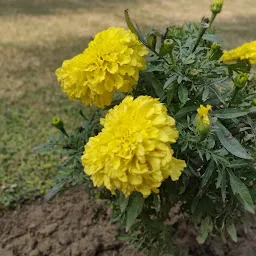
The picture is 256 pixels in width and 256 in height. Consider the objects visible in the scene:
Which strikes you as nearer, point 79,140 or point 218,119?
point 218,119

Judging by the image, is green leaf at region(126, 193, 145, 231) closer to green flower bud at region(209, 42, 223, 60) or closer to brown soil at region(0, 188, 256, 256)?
green flower bud at region(209, 42, 223, 60)

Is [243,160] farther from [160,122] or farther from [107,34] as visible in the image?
[107,34]

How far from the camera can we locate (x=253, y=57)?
127 centimetres

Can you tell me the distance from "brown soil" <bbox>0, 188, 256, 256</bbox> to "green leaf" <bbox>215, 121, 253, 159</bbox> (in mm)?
682

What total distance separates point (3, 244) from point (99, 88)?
0.89m

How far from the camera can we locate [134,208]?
3.61 feet

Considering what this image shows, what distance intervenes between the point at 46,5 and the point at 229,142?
134 inches

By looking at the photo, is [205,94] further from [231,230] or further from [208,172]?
[231,230]

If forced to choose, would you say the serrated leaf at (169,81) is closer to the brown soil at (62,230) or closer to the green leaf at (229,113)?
the green leaf at (229,113)

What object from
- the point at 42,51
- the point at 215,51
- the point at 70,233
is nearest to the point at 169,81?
the point at 215,51

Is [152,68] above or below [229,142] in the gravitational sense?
above

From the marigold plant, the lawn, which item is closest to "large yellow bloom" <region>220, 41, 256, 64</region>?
the marigold plant

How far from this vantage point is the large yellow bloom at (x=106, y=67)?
1059 mm

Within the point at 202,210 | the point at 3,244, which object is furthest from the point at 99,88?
the point at 3,244
